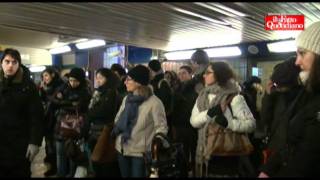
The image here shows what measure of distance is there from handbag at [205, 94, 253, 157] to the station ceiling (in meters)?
2.62

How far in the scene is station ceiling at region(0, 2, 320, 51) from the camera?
5.70 meters

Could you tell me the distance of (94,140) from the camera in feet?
16.0

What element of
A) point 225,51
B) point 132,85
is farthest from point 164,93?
point 225,51

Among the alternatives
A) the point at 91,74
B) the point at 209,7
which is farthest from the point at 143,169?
the point at 91,74

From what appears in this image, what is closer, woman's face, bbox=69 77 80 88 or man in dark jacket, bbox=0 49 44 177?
man in dark jacket, bbox=0 49 44 177

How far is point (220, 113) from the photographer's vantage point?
325 cm

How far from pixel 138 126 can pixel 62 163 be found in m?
2.41

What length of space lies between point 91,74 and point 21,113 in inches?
413

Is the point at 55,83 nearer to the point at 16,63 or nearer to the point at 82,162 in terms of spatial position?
the point at 82,162

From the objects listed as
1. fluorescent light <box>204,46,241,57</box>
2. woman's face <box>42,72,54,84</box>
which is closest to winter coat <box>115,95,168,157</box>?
woman's face <box>42,72,54,84</box>

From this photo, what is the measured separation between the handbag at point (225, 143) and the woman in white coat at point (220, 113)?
49 millimetres

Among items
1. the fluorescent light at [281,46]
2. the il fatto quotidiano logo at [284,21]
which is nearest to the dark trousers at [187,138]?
the il fatto quotidiano logo at [284,21]

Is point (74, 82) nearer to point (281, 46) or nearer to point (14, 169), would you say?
point (14, 169)

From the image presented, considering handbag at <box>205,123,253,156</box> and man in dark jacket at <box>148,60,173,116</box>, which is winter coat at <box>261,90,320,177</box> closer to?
handbag at <box>205,123,253,156</box>
